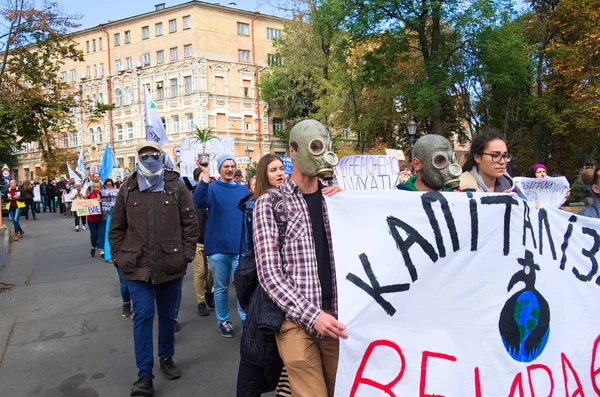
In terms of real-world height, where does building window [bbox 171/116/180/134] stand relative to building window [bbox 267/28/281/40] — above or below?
below

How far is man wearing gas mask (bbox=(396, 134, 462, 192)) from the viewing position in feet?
10.2

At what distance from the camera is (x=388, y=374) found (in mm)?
2553

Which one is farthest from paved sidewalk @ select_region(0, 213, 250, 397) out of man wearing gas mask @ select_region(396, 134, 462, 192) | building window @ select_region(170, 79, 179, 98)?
building window @ select_region(170, 79, 179, 98)

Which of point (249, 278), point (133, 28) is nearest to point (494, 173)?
point (249, 278)

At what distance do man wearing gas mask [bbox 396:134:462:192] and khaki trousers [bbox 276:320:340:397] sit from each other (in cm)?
118

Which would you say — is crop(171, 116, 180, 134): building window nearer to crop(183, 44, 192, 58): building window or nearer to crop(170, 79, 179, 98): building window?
crop(170, 79, 179, 98): building window

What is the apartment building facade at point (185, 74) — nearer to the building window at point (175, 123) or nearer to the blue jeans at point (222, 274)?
the building window at point (175, 123)

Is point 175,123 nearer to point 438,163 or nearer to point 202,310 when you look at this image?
point 202,310

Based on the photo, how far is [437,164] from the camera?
3.12 metres

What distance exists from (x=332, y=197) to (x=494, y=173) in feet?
4.85

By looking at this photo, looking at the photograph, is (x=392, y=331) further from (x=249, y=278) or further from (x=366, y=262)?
(x=249, y=278)

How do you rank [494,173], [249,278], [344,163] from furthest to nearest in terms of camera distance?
[344,163], [494,173], [249,278]

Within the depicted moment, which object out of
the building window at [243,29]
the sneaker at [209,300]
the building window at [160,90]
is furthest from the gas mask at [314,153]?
the building window at [243,29]

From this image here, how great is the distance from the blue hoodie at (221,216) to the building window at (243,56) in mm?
54338
